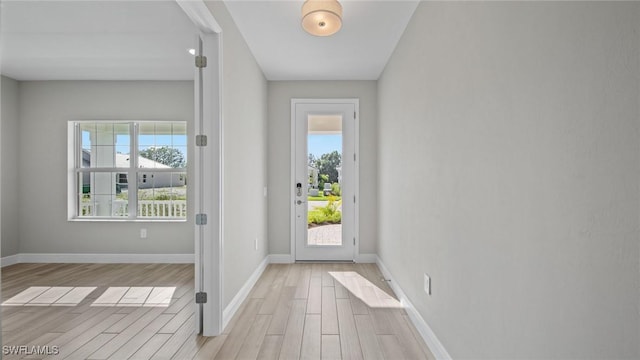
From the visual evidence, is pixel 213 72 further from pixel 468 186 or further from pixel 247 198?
pixel 468 186

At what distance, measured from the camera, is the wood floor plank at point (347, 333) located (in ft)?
6.79

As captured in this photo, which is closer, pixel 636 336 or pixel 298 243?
pixel 636 336

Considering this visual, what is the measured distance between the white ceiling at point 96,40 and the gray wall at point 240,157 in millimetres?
667

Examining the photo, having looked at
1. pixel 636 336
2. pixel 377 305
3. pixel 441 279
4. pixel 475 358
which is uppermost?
pixel 636 336

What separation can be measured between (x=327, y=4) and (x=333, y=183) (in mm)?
2617

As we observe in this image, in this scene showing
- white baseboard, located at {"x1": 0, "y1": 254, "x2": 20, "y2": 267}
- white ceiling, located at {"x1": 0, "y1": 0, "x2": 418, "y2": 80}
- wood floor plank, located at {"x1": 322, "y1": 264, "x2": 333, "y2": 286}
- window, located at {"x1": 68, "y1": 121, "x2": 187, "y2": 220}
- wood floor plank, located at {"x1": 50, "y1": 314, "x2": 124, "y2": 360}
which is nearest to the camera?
wood floor plank, located at {"x1": 50, "y1": 314, "x2": 124, "y2": 360}

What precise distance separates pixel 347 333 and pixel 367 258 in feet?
7.00

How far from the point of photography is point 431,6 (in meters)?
2.19

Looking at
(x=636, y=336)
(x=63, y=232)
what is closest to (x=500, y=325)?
(x=636, y=336)

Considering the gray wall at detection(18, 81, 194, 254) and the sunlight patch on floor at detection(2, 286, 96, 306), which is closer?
the sunlight patch on floor at detection(2, 286, 96, 306)

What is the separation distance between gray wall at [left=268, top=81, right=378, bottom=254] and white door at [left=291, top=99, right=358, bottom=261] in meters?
0.10

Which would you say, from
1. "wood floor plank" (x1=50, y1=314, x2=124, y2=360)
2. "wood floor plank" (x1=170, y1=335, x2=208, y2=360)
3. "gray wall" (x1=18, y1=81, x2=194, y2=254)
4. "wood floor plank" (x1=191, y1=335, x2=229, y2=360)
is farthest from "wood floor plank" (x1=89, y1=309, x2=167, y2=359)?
"gray wall" (x1=18, y1=81, x2=194, y2=254)

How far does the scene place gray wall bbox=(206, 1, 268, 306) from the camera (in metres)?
2.54

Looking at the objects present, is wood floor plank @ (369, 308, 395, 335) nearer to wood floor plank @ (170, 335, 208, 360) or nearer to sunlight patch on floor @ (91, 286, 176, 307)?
wood floor plank @ (170, 335, 208, 360)
